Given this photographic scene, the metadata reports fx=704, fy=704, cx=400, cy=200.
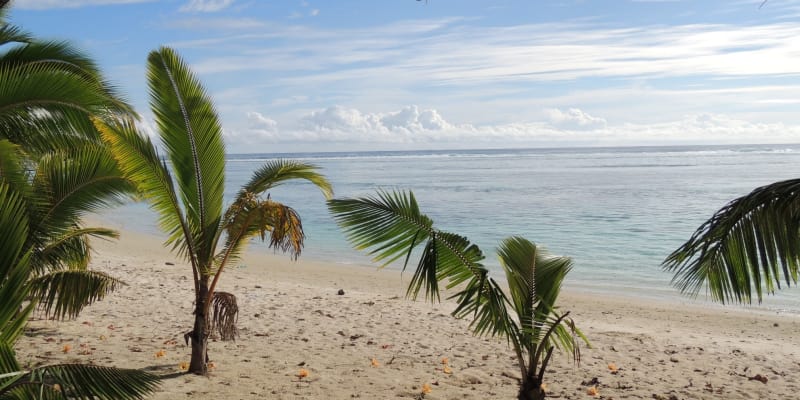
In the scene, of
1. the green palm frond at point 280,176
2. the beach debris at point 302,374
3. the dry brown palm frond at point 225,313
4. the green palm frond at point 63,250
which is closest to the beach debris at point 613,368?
the beach debris at point 302,374

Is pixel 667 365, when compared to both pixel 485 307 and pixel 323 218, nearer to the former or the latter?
pixel 485 307

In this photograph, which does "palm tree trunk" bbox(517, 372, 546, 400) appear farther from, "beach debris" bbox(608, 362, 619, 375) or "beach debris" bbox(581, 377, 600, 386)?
"beach debris" bbox(608, 362, 619, 375)

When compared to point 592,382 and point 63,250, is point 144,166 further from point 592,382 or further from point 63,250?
point 592,382

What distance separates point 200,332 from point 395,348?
104 inches

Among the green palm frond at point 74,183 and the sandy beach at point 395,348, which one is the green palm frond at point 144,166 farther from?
the sandy beach at point 395,348

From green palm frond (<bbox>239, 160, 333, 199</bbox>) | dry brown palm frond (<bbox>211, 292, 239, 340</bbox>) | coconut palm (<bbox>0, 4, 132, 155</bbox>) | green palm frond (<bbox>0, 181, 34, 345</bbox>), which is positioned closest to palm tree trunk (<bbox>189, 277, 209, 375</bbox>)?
dry brown palm frond (<bbox>211, 292, 239, 340</bbox>)

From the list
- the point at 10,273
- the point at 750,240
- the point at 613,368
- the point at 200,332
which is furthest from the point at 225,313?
the point at 750,240

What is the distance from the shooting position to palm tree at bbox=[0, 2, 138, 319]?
5.89m

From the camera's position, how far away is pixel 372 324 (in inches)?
390

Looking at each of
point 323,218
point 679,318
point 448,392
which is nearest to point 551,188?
point 323,218

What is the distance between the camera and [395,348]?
8.57 meters

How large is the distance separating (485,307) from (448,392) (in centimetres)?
140

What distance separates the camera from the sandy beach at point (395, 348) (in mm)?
6938

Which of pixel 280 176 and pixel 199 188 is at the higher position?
pixel 280 176
